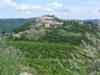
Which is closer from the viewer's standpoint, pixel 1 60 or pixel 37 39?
pixel 1 60

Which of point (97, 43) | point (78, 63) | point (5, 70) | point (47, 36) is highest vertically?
point (97, 43)

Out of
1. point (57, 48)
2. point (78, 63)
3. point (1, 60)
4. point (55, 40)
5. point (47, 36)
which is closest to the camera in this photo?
point (78, 63)

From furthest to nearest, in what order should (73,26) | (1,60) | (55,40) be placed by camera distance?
(73,26) < (55,40) < (1,60)

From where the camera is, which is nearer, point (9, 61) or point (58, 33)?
point (9, 61)

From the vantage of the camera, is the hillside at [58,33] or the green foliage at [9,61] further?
the hillside at [58,33]

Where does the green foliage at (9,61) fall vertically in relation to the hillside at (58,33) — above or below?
above

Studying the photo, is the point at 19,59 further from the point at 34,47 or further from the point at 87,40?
the point at 34,47

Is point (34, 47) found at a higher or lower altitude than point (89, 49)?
lower

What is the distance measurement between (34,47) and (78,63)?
111 metres

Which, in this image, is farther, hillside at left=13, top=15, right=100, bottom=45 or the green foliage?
hillside at left=13, top=15, right=100, bottom=45

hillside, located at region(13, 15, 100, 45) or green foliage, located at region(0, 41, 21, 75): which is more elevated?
green foliage, located at region(0, 41, 21, 75)

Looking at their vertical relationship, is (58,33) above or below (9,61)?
below

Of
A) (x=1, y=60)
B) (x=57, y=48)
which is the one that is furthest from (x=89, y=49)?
(x=57, y=48)

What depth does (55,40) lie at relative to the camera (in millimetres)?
146875
